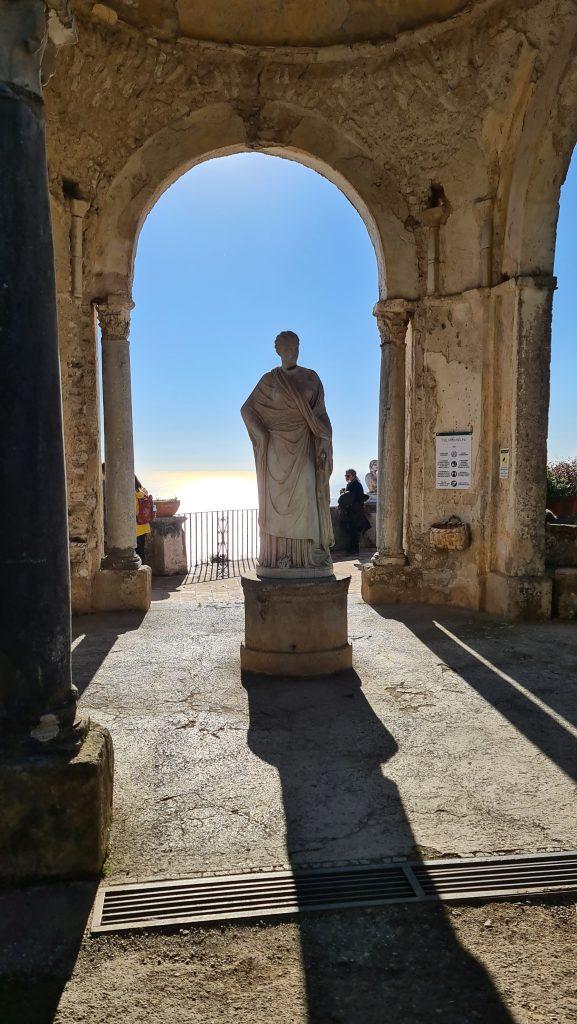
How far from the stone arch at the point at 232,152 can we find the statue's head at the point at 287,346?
299 cm

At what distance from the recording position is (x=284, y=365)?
233 inches

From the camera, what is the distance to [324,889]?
115 inches

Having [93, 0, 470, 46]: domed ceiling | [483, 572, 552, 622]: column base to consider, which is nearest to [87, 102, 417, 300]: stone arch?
[93, 0, 470, 46]: domed ceiling

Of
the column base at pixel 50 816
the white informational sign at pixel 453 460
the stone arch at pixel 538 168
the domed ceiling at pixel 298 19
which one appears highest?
the domed ceiling at pixel 298 19

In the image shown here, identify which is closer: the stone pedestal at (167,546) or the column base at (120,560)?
the column base at (120,560)

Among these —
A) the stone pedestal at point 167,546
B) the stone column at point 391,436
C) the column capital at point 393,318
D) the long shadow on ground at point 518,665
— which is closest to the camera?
the long shadow on ground at point 518,665

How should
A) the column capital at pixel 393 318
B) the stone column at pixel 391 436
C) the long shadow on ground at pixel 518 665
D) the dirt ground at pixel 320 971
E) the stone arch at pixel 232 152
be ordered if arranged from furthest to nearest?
Answer: the stone column at pixel 391 436, the column capital at pixel 393 318, the stone arch at pixel 232 152, the long shadow on ground at pixel 518 665, the dirt ground at pixel 320 971

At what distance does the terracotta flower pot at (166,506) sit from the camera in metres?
12.1

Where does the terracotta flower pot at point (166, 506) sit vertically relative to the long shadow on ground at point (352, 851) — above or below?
above

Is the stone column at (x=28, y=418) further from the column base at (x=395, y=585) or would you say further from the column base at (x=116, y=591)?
the column base at (x=395, y=585)

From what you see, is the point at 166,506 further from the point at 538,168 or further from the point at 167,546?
the point at 538,168

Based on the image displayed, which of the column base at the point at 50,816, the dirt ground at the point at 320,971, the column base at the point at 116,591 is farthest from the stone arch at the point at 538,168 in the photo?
the column base at the point at 50,816

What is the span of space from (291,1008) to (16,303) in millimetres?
2766

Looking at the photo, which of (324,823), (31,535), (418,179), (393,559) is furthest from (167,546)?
(31,535)
